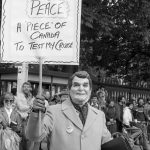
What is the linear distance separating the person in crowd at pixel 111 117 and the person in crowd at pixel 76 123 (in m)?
7.37

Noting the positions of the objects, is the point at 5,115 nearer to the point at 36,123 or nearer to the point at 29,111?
the point at 29,111

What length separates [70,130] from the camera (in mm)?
3592

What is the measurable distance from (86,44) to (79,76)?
12520 mm

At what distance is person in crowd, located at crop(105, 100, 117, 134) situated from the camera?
36.3ft

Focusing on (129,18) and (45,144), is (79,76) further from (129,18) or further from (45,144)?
(129,18)

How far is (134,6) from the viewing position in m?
13.8

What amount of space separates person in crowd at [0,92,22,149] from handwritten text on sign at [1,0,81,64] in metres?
2.00

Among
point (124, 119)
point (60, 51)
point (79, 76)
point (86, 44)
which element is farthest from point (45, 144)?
point (86, 44)

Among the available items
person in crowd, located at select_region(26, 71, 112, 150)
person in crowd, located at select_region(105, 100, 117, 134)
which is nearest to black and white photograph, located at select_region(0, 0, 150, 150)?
person in crowd, located at select_region(26, 71, 112, 150)

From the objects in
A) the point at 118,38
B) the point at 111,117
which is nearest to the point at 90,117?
the point at 111,117

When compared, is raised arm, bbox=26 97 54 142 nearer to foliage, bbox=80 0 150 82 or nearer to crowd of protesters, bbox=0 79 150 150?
crowd of protesters, bbox=0 79 150 150

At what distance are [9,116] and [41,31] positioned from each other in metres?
2.90

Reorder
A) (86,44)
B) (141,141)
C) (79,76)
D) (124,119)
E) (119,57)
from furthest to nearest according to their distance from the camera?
(119,57)
(86,44)
(124,119)
(141,141)
(79,76)

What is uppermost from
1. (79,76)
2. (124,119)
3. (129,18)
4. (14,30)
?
(129,18)
